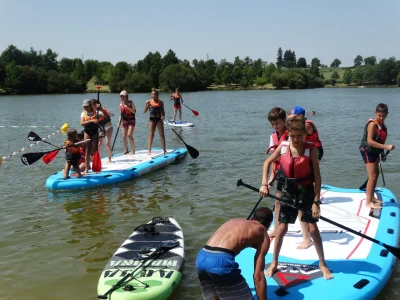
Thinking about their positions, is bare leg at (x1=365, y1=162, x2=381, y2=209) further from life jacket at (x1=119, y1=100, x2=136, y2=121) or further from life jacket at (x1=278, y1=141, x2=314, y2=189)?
life jacket at (x1=119, y1=100, x2=136, y2=121)

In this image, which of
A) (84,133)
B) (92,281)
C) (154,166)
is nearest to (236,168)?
(154,166)

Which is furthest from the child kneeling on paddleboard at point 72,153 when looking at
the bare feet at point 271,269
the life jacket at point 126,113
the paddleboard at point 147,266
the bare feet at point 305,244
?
the bare feet at point 271,269

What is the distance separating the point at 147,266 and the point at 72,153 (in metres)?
5.21

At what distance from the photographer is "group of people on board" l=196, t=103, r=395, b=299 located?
3888mm

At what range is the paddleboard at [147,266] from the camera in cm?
470

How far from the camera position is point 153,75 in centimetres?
9362

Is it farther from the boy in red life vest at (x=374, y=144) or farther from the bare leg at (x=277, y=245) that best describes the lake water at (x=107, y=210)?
the boy in red life vest at (x=374, y=144)

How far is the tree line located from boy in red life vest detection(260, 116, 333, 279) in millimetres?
82408

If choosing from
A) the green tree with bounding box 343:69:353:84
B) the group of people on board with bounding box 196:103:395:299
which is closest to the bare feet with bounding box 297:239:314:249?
the group of people on board with bounding box 196:103:395:299

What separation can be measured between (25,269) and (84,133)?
4.59m

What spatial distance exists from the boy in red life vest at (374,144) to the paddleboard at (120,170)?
565 cm

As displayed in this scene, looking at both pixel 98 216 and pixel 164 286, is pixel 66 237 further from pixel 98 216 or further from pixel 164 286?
pixel 164 286

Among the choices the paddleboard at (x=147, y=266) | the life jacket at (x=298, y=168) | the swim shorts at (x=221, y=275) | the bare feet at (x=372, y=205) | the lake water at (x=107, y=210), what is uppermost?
the life jacket at (x=298, y=168)

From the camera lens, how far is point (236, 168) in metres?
12.2
